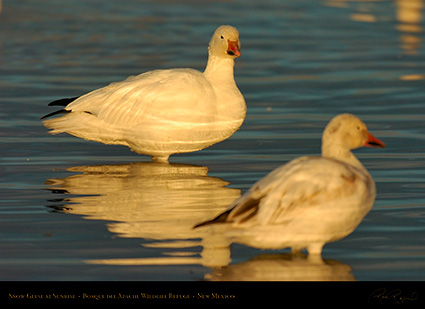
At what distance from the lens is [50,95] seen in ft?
47.8

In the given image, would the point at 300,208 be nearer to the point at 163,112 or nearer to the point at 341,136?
the point at 341,136

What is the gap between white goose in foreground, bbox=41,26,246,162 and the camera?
34.3 ft

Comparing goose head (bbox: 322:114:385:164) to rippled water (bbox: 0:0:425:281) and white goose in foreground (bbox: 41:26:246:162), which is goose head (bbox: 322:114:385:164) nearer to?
rippled water (bbox: 0:0:425:281)

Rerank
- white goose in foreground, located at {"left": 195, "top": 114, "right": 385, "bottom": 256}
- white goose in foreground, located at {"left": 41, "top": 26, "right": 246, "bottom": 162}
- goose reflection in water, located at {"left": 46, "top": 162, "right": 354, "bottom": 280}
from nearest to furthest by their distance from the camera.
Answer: white goose in foreground, located at {"left": 195, "top": 114, "right": 385, "bottom": 256} < goose reflection in water, located at {"left": 46, "top": 162, "right": 354, "bottom": 280} < white goose in foreground, located at {"left": 41, "top": 26, "right": 246, "bottom": 162}

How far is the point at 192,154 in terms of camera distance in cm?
1144

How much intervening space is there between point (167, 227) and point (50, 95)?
6.83 metres

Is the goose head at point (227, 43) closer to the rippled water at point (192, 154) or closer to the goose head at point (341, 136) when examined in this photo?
the rippled water at point (192, 154)

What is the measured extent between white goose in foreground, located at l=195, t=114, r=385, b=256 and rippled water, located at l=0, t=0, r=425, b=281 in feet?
0.82

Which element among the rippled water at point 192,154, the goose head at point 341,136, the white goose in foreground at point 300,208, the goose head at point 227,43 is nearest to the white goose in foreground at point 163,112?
the goose head at point 227,43

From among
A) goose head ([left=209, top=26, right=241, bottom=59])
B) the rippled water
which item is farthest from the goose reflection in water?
goose head ([left=209, top=26, right=241, bottom=59])
